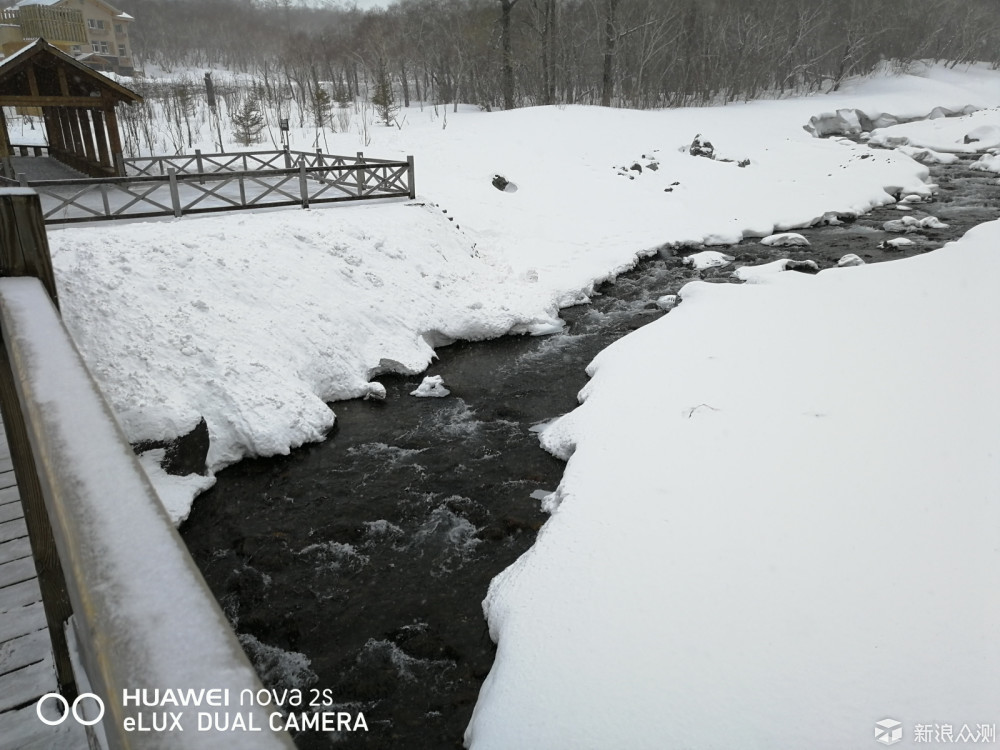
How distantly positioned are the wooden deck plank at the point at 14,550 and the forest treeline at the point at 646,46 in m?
35.0

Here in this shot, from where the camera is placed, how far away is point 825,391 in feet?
27.1

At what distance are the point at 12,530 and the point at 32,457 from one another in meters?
1.28

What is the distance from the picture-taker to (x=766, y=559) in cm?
544

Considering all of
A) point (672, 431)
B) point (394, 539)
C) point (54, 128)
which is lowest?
point (394, 539)

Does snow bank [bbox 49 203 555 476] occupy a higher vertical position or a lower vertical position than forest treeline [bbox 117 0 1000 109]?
lower

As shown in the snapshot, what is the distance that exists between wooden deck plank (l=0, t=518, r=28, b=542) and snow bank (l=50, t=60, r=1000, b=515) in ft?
12.6

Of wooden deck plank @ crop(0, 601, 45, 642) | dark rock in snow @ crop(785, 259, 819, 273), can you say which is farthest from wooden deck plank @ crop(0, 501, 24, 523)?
dark rock in snow @ crop(785, 259, 819, 273)

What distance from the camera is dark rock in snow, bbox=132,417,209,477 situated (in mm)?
7496

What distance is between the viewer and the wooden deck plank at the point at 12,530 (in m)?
3.79

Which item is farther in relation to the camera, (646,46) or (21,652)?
(646,46)

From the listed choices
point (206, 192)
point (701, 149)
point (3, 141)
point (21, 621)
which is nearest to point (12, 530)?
point (21, 621)

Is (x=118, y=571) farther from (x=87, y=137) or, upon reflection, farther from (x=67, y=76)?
(x=87, y=137)

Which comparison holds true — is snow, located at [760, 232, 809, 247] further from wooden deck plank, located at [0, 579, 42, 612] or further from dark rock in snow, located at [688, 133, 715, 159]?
A: wooden deck plank, located at [0, 579, 42, 612]

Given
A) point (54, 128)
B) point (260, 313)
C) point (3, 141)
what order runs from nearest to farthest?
1. point (260, 313)
2. point (3, 141)
3. point (54, 128)
